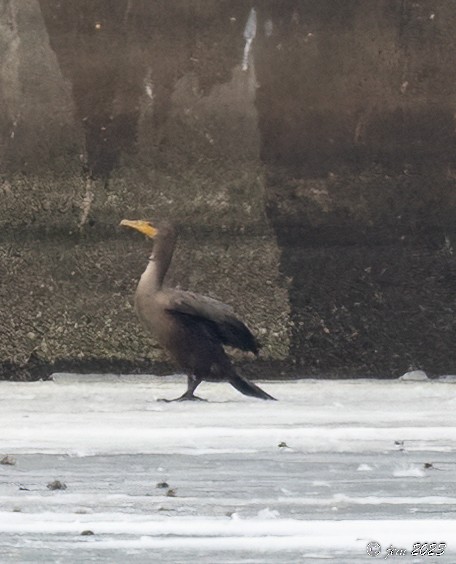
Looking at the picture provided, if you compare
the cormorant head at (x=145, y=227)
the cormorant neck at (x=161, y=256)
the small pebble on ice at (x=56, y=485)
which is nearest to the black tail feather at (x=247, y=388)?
the cormorant neck at (x=161, y=256)

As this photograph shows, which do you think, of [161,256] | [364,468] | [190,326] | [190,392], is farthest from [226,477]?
[161,256]

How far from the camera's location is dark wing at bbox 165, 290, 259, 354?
718cm

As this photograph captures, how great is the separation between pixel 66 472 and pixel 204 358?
2.60 meters

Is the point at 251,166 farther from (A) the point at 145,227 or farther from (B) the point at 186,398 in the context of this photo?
(B) the point at 186,398

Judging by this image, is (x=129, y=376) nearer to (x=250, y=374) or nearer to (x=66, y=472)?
(x=250, y=374)

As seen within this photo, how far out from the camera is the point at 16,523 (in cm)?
405

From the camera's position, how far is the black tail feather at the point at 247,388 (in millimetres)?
7121

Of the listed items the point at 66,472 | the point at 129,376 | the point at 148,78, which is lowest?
the point at 129,376

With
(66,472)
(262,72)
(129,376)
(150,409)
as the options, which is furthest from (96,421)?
(262,72)

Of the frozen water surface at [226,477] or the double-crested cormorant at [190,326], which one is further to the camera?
the double-crested cormorant at [190,326]

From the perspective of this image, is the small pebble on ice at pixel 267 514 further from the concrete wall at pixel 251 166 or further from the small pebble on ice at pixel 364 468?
the concrete wall at pixel 251 166

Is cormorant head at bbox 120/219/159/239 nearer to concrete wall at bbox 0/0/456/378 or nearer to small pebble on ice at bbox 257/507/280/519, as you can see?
concrete wall at bbox 0/0/456/378

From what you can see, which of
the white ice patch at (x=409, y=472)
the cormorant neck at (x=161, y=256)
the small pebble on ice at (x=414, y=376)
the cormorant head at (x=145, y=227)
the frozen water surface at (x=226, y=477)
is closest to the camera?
the frozen water surface at (x=226, y=477)

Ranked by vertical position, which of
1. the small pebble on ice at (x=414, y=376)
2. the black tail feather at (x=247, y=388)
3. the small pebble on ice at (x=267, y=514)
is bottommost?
the small pebble on ice at (x=414, y=376)
